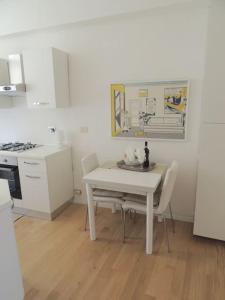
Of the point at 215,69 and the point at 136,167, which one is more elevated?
the point at 215,69

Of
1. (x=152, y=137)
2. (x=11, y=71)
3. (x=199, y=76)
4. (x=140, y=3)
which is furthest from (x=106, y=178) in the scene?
(x=11, y=71)

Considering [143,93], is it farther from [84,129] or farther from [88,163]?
[88,163]

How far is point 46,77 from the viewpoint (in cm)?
277

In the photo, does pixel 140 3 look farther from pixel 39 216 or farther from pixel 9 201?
pixel 39 216

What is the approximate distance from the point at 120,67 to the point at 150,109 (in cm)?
66

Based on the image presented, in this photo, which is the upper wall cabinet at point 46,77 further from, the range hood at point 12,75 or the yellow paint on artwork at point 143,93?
the yellow paint on artwork at point 143,93

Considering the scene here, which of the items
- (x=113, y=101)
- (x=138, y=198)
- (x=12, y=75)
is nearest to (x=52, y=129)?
(x=12, y=75)

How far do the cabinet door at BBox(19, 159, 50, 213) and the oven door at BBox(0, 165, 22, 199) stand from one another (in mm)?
78

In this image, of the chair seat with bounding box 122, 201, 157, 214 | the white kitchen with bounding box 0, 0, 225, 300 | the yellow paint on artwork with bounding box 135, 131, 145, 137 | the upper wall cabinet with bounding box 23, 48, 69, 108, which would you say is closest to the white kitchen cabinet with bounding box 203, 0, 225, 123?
the white kitchen with bounding box 0, 0, 225, 300

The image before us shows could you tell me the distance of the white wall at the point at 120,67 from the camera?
2408mm

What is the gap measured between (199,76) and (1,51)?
2.95 m

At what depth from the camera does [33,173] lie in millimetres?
2762

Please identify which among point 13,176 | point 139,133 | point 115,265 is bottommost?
point 115,265

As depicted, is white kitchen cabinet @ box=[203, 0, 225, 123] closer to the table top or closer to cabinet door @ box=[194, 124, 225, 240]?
cabinet door @ box=[194, 124, 225, 240]
